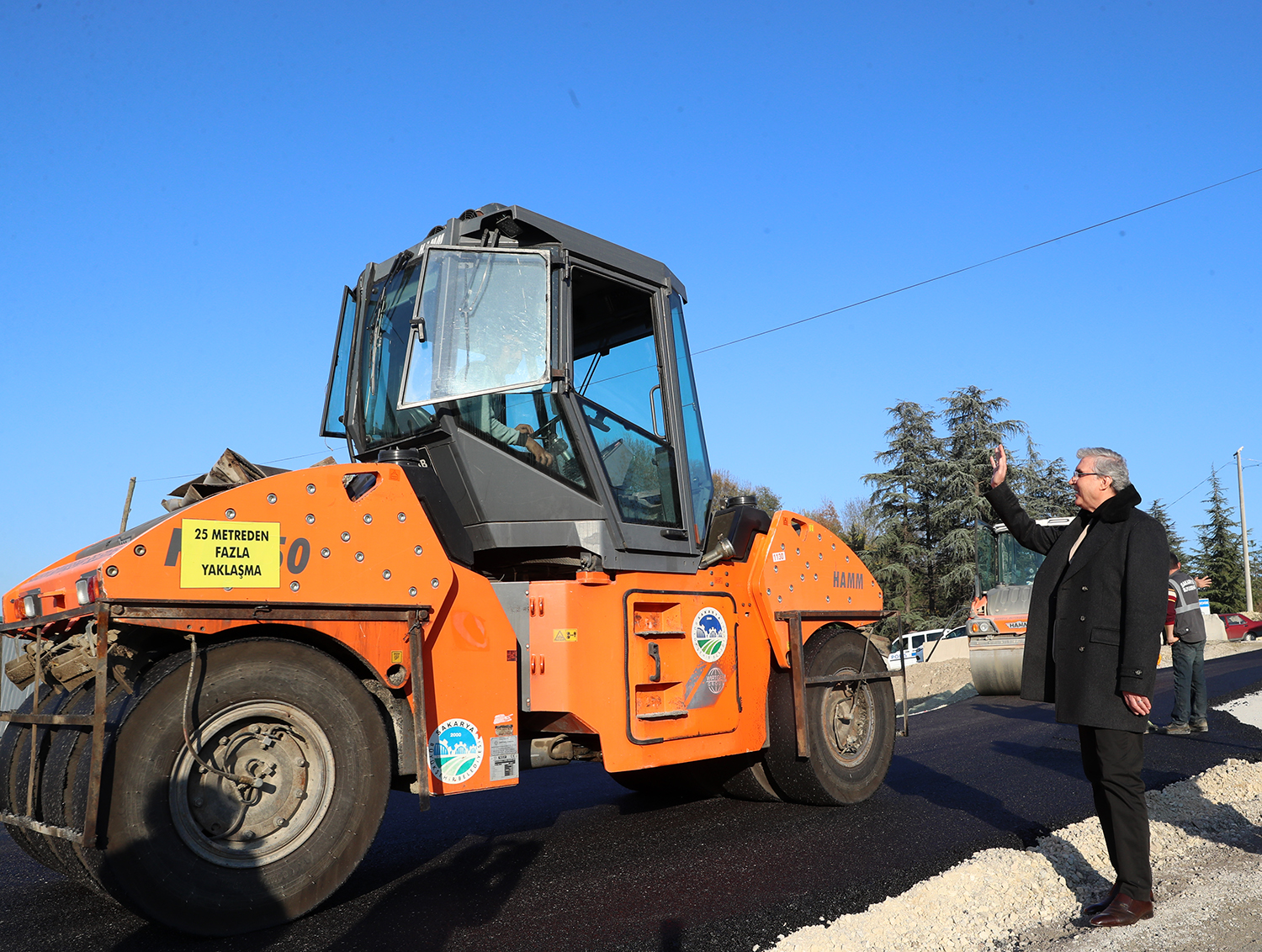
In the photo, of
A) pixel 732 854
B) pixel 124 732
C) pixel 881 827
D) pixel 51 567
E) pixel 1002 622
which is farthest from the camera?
pixel 1002 622

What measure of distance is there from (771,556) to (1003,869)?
2315mm

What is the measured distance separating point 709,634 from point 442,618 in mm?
1764

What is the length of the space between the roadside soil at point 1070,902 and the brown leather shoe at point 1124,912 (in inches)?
1.2

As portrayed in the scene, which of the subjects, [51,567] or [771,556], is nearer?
[51,567]

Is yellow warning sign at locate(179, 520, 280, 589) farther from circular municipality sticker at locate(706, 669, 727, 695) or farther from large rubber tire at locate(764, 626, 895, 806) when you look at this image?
large rubber tire at locate(764, 626, 895, 806)

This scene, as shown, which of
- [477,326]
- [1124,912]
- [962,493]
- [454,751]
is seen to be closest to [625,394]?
[477,326]

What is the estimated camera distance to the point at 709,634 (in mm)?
5523

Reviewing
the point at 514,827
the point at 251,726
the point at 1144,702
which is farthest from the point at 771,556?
the point at 251,726

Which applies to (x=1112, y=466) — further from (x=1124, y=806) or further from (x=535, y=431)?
(x=535, y=431)

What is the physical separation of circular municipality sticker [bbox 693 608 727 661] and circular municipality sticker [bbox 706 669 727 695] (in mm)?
Result: 72

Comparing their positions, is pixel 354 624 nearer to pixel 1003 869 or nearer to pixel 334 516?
pixel 334 516

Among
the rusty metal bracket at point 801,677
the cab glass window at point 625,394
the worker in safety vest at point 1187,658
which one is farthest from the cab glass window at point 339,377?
the worker in safety vest at point 1187,658

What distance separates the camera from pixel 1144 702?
3.78 meters

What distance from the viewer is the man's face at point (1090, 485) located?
164 inches
